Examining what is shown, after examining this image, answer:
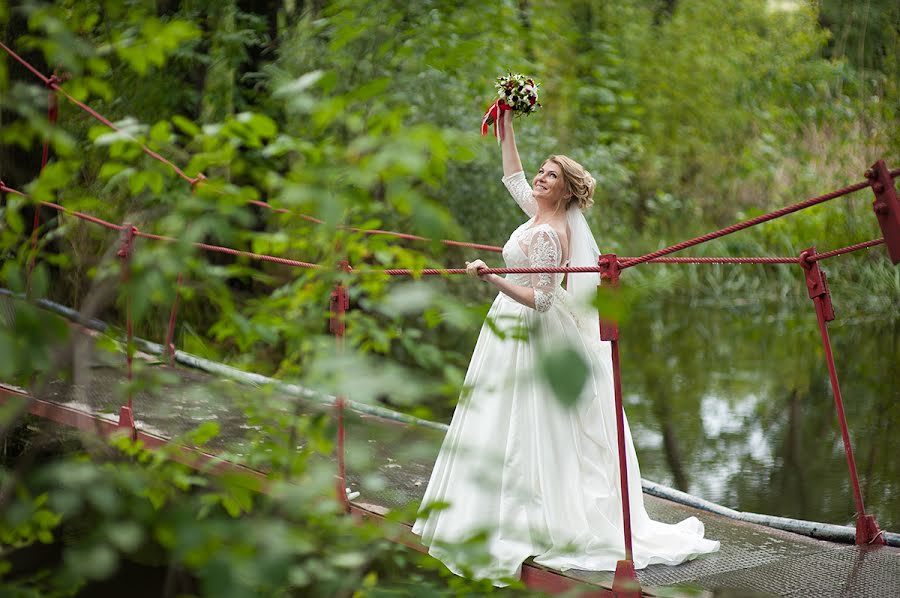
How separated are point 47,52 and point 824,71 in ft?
36.7

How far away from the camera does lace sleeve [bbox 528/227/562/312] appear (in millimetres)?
3369

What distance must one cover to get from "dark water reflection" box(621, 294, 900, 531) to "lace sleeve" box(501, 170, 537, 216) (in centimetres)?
65

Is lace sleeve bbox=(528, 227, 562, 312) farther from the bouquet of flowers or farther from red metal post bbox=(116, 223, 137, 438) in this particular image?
red metal post bbox=(116, 223, 137, 438)

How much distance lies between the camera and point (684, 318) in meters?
10.9

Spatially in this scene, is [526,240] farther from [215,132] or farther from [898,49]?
[898,49]

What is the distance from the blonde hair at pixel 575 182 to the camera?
350cm

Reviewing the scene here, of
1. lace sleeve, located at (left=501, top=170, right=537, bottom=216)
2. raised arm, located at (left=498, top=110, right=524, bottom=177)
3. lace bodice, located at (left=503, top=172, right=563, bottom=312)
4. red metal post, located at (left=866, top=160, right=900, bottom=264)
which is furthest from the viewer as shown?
raised arm, located at (left=498, top=110, right=524, bottom=177)

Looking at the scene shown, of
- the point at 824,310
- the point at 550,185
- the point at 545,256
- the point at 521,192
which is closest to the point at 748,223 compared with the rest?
the point at 824,310

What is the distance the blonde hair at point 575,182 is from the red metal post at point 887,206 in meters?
1.27

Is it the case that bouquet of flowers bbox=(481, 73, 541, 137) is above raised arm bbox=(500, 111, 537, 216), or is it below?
above

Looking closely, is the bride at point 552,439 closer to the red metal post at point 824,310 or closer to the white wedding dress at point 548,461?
the white wedding dress at point 548,461

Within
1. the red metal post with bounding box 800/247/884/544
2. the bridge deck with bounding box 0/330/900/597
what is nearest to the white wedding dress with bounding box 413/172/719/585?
the bridge deck with bounding box 0/330/900/597

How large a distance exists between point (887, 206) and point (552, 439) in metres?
1.42

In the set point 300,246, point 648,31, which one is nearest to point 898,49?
point 648,31
